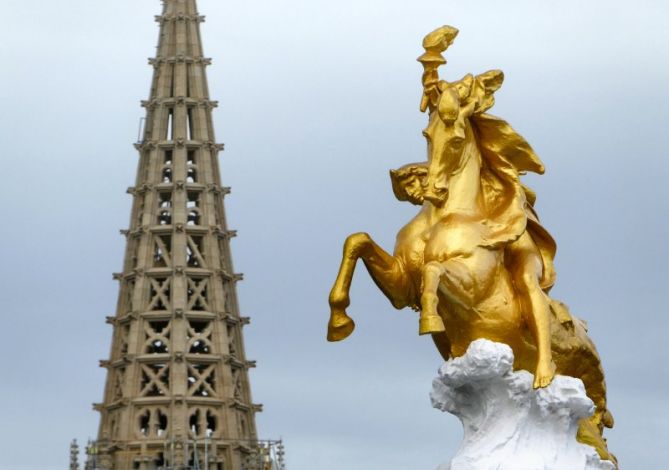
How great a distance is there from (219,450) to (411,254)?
36.0m

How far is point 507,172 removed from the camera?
1952cm

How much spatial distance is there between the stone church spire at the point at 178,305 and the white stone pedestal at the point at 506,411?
33.9m

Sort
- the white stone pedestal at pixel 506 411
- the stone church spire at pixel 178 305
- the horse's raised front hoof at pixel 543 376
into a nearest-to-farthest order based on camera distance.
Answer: the horse's raised front hoof at pixel 543 376 → the white stone pedestal at pixel 506 411 → the stone church spire at pixel 178 305

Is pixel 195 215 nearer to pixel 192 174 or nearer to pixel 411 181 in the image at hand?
pixel 192 174

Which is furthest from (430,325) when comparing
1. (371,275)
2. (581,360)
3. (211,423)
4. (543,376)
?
(211,423)

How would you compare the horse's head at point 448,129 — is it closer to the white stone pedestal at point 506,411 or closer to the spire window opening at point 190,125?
the white stone pedestal at point 506,411

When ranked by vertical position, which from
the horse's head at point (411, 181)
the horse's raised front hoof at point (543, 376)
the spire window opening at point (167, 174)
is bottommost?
the horse's raised front hoof at point (543, 376)

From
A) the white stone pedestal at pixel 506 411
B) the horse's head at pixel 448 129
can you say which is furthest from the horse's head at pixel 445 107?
the white stone pedestal at pixel 506 411

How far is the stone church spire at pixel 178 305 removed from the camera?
2136 inches

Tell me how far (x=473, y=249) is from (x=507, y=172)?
1.14 m

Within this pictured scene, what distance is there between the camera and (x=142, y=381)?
55.2 meters

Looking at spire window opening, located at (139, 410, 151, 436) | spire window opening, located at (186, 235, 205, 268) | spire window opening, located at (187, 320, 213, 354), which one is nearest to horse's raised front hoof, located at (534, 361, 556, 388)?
spire window opening, located at (139, 410, 151, 436)

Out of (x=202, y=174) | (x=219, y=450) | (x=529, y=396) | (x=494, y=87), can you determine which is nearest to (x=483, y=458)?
(x=529, y=396)

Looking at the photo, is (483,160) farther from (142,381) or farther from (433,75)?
(142,381)
